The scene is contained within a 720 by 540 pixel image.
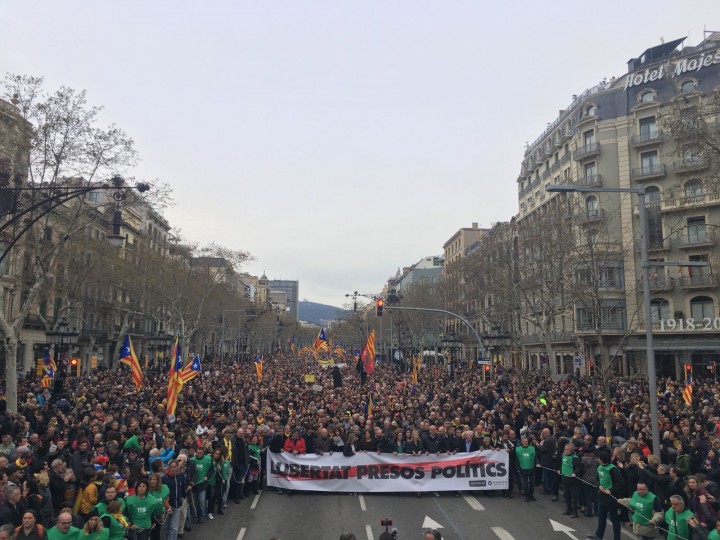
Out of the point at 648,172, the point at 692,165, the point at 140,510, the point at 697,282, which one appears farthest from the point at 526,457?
the point at 648,172

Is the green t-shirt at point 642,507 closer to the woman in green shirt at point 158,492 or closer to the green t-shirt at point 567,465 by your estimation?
the green t-shirt at point 567,465

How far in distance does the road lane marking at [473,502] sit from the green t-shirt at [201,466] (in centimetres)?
583

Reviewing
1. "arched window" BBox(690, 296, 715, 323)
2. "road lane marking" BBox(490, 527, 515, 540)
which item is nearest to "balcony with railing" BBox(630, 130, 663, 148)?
"arched window" BBox(690, 296, 715, 323)

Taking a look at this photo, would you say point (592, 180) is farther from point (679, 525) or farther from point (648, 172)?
point (679, 525)

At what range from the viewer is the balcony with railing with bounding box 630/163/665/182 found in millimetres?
48275

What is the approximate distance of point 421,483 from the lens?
14.3 metres

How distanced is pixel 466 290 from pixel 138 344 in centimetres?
4136

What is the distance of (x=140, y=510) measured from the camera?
937 centimetres

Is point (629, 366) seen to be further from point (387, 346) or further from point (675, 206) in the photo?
point (387, 346)

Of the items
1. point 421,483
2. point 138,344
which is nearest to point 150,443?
point 421,483

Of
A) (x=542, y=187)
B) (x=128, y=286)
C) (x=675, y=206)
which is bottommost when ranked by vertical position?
(x=128, y=286)

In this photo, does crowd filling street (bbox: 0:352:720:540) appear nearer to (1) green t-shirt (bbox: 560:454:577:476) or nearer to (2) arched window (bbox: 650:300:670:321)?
(1) green t-shirt (bbox: 560:454:577:476)

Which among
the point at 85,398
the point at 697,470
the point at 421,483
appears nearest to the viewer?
the point at 697,470

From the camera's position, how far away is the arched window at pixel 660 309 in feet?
154
